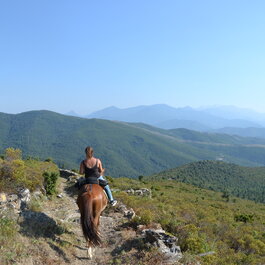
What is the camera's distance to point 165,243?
9.16m

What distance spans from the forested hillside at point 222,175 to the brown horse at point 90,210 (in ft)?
387

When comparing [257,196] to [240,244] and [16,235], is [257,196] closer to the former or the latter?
[240,244]

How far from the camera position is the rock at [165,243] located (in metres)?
8.29

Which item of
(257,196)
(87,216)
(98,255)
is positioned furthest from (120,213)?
(257,196)

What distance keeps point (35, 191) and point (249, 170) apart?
6878 inches

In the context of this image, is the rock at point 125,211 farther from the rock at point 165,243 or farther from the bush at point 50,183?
the bush at point 50,183

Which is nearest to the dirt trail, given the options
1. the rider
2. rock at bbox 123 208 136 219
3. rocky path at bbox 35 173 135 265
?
rocky path at bbox 35 173 135 265

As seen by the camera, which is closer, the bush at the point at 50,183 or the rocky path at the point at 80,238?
the rocky path at the point at 80,238

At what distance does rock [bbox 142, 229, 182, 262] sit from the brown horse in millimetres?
1994

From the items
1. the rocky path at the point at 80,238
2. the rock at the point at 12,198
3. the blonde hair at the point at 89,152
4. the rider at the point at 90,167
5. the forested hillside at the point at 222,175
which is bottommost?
the forested hillside at the point at 222,175

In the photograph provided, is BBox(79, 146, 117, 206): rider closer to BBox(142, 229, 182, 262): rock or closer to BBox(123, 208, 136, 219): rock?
BBox(142, 229, 182, 262): rock

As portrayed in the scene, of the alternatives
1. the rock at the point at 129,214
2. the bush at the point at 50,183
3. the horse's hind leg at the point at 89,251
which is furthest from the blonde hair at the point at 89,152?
the bush at the point at 50,183

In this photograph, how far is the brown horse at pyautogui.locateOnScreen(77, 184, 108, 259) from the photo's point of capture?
8.30 m

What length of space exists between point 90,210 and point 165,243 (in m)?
3.12
